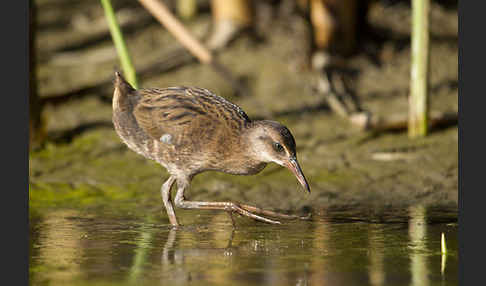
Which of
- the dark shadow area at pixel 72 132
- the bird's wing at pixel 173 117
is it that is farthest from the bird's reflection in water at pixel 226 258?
the dark shadow area at pixel 72 132

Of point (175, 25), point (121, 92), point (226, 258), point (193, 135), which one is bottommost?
point (226, 258)

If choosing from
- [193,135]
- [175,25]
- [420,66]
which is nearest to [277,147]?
[193,135]

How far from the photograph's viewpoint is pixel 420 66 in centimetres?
1041

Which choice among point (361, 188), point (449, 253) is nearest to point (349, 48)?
point (361, 188)

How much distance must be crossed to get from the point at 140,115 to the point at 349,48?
5.43 metres

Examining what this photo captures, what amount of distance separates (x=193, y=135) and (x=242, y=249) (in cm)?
146

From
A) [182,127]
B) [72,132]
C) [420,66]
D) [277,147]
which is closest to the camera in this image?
[277,147]

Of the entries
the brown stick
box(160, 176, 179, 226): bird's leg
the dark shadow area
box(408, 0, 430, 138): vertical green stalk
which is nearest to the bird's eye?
box(160, 176, 179, 226): bird's leg

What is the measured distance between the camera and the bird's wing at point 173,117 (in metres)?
7.70

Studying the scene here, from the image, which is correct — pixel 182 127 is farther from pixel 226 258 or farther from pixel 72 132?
pixel 72 132

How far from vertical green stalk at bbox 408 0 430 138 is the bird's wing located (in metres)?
3.50

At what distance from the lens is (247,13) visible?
1252 cm

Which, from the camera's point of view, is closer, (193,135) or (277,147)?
(277,147)

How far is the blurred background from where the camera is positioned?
683 centimetres
